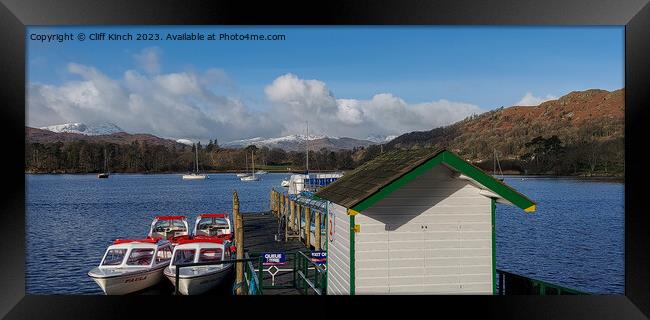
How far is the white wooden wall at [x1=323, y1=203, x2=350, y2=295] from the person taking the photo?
9.47 meters

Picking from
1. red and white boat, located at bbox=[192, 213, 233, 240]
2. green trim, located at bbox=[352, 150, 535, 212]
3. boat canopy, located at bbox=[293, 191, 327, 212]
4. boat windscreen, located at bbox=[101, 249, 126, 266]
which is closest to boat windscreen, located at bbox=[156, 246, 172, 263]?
boat windscreen, located at bbox=[101, 249, 126, 266]

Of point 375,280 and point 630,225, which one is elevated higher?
point 630,225

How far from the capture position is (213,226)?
30.7 meters

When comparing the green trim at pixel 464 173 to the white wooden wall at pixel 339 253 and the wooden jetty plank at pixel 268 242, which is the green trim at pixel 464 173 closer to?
the white wooden wall at pixel 339 253

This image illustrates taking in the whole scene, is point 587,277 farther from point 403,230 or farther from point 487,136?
point 487,136

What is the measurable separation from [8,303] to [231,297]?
3615 mm

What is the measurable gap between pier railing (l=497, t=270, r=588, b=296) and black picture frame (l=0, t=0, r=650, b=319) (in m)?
0.20

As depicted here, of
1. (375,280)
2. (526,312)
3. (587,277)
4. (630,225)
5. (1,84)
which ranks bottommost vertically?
(587,277)

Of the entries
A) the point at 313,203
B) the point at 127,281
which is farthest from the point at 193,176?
the point at 127,281

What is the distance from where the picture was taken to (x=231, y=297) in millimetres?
10000

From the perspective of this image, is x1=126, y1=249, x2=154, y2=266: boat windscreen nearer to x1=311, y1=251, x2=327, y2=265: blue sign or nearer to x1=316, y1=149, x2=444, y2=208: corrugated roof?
x1=311, y1=251, x2=327, y2=265: blue sign

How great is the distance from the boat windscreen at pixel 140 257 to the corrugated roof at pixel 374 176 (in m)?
9.88

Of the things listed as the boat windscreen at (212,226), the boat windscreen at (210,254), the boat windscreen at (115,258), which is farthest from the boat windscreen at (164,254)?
the boat windscreen at (212,226)
